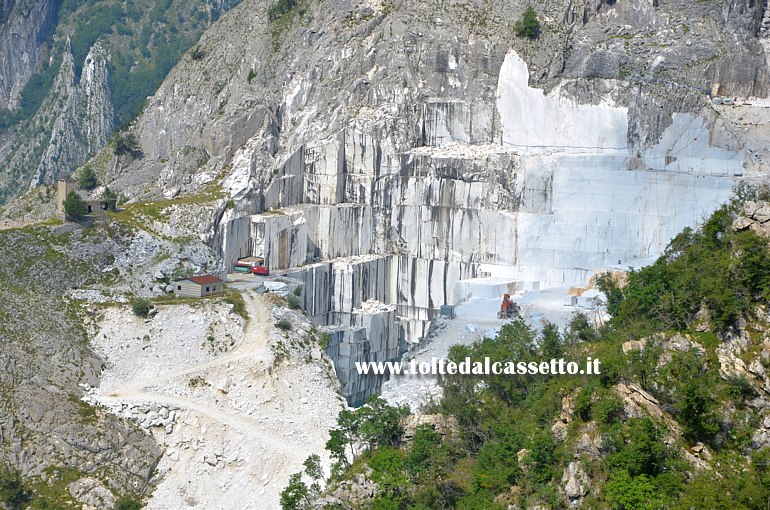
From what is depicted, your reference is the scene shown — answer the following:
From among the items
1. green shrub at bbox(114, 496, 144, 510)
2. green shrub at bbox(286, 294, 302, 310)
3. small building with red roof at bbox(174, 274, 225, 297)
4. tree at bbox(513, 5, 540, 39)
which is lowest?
green shrub at bbox(114, 496, 144, 510)

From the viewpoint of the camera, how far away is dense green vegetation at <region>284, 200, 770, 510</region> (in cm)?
5356

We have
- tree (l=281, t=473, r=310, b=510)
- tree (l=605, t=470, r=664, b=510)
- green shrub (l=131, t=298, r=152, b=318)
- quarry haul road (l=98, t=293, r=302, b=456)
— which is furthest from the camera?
green shrub (l=131, t=298, r=152, b=318)

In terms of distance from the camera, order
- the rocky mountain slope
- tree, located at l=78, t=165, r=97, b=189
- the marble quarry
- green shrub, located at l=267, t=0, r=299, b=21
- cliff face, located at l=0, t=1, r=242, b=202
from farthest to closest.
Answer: cliff face, located at l=0, t=1, r=242, b=202
green shrub, located at l=267, t=0, r=299, b=21
tree, located at l=78, t=165, r=97, b=189
the marble quarry
the rocky mountain slope

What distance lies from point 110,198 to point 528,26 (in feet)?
106

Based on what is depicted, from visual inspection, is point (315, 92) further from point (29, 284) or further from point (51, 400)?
point (51, 400)

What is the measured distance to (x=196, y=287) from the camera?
84000 mm

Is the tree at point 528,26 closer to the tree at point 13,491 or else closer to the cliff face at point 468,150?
the cliff face at point 468,150

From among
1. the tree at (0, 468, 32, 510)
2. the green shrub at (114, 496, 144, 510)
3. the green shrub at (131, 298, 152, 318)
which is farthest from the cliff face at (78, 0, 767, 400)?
the tree at (0, 468, 32, 510)

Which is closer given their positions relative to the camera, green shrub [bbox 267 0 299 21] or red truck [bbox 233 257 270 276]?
red truck [bbox 233 257 270 276]

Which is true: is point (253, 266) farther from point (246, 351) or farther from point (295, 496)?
point (295, 496)

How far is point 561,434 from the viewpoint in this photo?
57.4 m

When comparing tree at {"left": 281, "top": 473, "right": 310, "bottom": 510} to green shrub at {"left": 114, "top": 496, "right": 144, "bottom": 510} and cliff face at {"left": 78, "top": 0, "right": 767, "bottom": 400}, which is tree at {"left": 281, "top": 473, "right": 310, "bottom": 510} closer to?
green shrub at {"left": 114, "top": 496, "right": 144, "bottom": 510}

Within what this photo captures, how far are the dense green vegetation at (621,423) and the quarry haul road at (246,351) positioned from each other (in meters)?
10.8

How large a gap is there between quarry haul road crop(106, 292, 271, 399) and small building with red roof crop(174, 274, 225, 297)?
213cm
